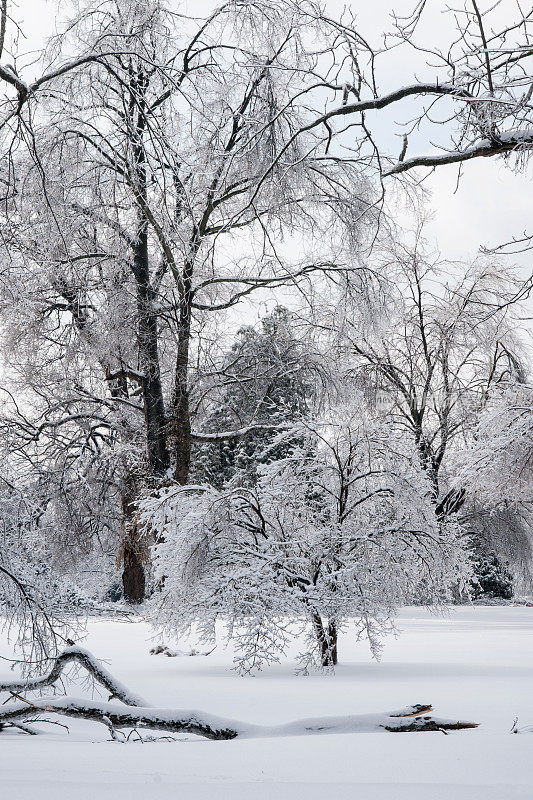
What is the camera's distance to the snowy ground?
2289mm

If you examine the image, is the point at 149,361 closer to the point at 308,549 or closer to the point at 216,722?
the point at 308,549

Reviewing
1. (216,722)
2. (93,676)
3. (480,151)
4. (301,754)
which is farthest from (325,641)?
(480,151)

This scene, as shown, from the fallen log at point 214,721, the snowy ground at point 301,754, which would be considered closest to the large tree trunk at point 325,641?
the snowy ground at point 301,754

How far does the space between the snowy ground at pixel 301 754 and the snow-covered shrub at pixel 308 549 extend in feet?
2.19

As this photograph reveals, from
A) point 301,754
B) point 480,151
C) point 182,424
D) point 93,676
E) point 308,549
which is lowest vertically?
point 301,754

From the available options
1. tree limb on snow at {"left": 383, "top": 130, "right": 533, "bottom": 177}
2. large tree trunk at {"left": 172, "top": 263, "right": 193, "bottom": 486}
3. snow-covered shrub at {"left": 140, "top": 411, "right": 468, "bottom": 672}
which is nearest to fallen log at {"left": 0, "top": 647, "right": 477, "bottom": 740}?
tree limb on snow at {"left": 383, "top": 130, "right": 533, "bottom": 177}

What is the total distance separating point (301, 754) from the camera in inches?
117

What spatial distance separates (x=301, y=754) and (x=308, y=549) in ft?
15.6

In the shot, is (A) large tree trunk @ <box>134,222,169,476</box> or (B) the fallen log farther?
(A) large tree trunk @ <box>134,222,169,476</box>

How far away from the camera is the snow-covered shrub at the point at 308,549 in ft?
23.7

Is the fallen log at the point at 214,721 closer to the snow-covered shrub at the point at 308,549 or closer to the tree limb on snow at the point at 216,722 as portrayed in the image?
the tree limb on snow at the point at 216,722

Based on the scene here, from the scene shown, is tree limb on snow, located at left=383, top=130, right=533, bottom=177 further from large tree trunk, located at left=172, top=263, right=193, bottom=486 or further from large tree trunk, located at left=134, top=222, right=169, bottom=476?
large tree trunk, located at left=172, top=263, right=193, bottom=486

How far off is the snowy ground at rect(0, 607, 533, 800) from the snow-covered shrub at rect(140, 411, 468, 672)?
26.3 inches

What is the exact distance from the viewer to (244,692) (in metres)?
5.95
